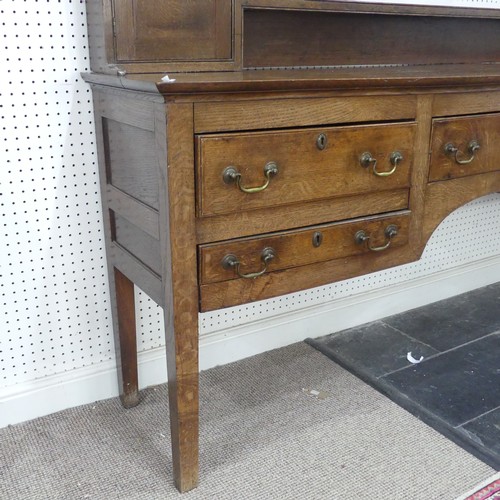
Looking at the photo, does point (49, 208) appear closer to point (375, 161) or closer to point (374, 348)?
point (375, 161)

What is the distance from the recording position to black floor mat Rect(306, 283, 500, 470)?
166cm

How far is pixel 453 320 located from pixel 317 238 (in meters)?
1.19

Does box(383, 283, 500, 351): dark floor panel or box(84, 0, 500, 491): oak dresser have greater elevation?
box(84, 0, 500, 491): oak dresser

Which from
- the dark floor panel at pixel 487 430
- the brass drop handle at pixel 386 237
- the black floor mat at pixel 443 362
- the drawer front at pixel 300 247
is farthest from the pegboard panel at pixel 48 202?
the dark floor panel at pixel 487 430

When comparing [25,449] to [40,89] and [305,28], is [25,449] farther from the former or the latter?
[305,28]

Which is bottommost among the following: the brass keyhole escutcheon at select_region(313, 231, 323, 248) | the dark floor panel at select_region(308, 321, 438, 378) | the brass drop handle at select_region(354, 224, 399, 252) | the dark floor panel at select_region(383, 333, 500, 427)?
the dark floor panel at select_region(308, 321, 438, 378)

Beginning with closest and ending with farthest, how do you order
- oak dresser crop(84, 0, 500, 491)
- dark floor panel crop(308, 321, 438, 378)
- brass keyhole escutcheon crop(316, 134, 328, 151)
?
oak dresser crop(84, 0, 500, 491) < brass keyhole escutcheon crop(316, 134, 328, 151) < dark floor panel crop(308, 321, 438, 378)

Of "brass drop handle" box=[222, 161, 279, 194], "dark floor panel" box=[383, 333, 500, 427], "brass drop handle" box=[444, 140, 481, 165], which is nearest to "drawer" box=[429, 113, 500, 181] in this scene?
"brass drop handle" box=[444, 140, 481, 165]

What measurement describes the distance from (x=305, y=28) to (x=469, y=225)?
1183 millimetres

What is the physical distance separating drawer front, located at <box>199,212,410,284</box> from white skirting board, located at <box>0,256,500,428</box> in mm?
675

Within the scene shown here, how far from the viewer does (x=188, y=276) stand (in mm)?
1198

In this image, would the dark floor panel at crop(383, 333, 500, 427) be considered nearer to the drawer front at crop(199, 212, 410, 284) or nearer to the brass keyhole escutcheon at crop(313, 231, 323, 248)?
the drawer front at crop(199, 212, 410, 284)

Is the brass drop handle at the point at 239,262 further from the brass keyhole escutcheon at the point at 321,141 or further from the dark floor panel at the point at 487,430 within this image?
the dark floor panel at the point at 487,430

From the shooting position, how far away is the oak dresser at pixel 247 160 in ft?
3.80
